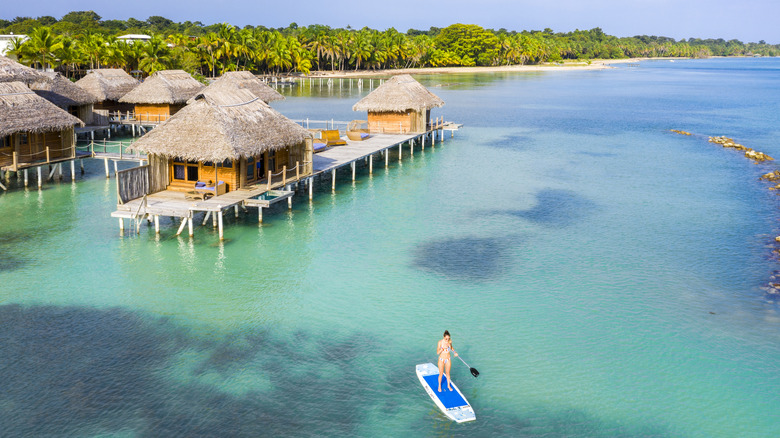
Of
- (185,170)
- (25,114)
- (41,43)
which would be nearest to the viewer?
(185,170)

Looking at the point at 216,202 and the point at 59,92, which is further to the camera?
the point at 59,92

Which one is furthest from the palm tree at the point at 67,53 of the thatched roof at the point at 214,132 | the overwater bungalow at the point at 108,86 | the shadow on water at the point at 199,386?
the shadow on water at the point at 199,386

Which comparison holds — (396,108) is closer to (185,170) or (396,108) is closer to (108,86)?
(185,170)

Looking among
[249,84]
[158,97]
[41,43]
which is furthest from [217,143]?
[41,43]

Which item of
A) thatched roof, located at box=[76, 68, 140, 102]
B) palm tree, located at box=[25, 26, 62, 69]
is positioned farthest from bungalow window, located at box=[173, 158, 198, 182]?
palm tree, located at box=[25, 26, 62, 69]

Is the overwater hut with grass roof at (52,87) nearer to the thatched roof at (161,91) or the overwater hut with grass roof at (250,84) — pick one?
the thatched roof at (161,91)

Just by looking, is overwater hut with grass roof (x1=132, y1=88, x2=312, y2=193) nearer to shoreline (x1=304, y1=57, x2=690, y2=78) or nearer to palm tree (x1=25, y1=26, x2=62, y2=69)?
palm tree (x1=25, y1=26, x2=62, y2=69)

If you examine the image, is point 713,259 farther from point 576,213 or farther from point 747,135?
point 747,135

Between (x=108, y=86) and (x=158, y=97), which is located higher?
(x=108, y=86)
